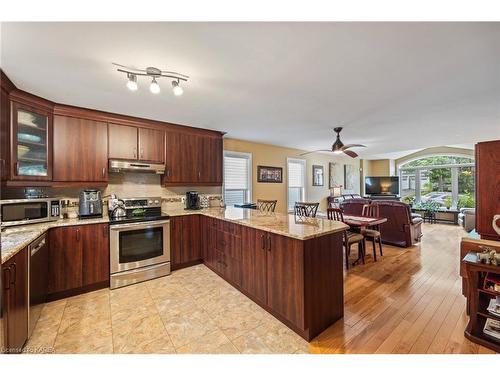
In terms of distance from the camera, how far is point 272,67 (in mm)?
1820

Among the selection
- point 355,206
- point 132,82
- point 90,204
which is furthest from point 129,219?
point 355,206

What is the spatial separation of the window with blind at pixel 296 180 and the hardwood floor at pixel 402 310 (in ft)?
8.72

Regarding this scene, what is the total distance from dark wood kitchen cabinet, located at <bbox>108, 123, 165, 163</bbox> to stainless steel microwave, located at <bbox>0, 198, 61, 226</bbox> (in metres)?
0.91

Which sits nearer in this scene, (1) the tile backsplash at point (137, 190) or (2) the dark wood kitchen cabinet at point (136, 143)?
(1) the tile backsplash at point (137, 190)

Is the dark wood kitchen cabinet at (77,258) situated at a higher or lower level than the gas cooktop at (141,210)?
lower

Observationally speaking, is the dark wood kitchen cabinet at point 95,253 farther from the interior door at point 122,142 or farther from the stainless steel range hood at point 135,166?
the interior door at point 122,142

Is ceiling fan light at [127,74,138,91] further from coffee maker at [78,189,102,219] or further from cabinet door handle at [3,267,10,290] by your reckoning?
coffee maker at [78,189,102,219]

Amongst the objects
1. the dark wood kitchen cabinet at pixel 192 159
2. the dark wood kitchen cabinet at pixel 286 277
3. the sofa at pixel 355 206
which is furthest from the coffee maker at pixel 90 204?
the sofa at pixel 355 206

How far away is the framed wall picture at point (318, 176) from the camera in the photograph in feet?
21.1

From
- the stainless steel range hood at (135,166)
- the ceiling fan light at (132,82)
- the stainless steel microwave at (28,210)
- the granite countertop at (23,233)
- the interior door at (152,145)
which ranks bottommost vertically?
the granite countertop at (23,233)

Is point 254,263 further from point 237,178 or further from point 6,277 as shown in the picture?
point 237,178

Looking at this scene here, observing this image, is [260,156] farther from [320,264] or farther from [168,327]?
[168,327]

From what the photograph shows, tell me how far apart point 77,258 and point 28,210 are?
0.72 meters

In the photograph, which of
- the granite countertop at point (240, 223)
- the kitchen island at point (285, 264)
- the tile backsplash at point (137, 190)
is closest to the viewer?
the granite countertop at point (240, 223)
